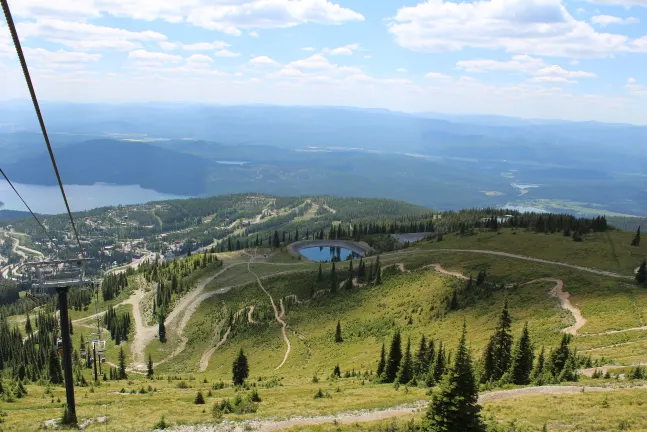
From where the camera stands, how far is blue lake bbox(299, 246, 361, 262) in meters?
166

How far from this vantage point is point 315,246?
593 feet

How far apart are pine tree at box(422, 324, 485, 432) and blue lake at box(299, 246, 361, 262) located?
139m

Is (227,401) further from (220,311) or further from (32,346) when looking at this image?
(32,346)

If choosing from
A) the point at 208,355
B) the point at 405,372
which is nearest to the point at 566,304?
the point at 405,372

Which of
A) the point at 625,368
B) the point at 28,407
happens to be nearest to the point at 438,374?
the point at 625,368

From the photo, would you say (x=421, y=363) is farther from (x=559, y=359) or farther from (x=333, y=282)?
(x=333, y=282)

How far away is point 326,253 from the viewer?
173750 mm

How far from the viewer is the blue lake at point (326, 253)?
A: 544 feet

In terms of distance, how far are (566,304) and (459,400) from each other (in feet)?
187

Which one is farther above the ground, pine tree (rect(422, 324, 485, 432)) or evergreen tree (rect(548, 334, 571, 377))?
pine tree (rect(422, 324, 485, 432))

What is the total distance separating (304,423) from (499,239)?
351 ft

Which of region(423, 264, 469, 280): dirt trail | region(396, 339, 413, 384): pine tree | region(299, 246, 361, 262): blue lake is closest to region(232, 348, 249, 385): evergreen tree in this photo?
region(396, 339, 413, 384): pine tree

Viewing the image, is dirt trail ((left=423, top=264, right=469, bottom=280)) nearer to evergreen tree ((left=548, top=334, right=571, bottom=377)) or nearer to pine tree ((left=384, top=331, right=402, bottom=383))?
pine tree ((left=384, top=331, right=402, bottom=383))

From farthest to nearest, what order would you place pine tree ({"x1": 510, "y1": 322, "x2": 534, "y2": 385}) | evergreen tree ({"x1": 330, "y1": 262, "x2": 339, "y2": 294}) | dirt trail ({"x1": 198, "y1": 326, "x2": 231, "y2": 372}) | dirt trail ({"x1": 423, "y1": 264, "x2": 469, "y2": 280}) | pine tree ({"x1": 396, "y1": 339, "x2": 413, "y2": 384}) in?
evergreen tree ({"x1": 330, "y1": 262, "x2": 339, "y2": 294}) < dirt trail ({"x1": 423, "y1": 264, "x2": 469, "y2": 280}) < dirt trail ({"x1": 198, "y1": 326, "x2": 231, "y2": 372}) < pine tree ({"x1": 396, "y1": 339, "x2": 413, "y2": 384}) < pine tree ({"x1": 510, "y1": 322, "x2": 534, "y2": 385})
